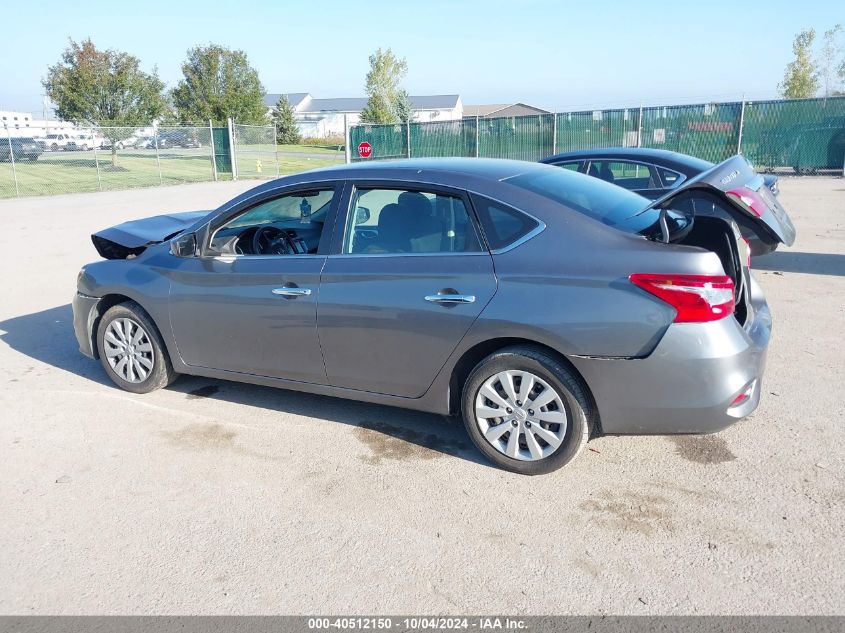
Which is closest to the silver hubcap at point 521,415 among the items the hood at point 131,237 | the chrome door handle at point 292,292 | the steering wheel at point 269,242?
the chrome door handle at point 292,292

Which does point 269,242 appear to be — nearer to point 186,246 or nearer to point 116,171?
point 186,246

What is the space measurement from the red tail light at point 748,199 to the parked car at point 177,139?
90.4ft

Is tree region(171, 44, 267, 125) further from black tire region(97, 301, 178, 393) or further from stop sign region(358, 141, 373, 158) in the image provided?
black tire region(97, 301, 178, 393)

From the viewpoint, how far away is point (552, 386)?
3.71 m

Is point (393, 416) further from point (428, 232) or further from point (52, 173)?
point (52, 173)

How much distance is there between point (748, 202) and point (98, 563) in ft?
12.2

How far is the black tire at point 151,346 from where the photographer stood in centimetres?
512

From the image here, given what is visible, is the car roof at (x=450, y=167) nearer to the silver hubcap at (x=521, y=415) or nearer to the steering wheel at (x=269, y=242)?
the steering wheel at (x=269, y=242)

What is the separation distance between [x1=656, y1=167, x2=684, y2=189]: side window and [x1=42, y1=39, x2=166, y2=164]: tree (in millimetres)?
28376

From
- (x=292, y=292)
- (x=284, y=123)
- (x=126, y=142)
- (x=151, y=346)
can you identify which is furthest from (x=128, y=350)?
(x=284, y=123)

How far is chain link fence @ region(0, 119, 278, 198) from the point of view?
26906mm

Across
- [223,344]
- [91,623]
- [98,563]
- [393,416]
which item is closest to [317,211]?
[223,344]

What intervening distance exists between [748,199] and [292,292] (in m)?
2.67

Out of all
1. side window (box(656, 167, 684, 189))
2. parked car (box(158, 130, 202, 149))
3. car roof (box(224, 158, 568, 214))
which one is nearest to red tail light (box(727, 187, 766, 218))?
car roof (box(224, 158, 568, 214))
